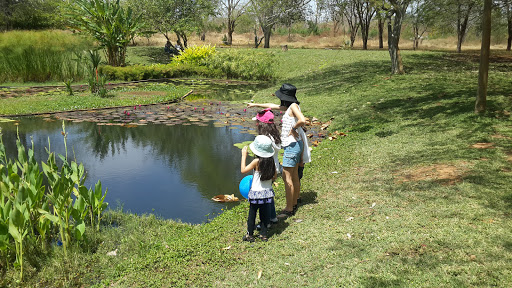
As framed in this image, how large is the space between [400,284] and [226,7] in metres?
48.2

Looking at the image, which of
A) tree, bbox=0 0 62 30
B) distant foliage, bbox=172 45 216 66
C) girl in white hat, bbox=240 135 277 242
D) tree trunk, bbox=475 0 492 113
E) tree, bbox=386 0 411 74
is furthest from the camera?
tree, bbox=0 0 62 30

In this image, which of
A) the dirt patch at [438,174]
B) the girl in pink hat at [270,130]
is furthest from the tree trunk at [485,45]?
the girl in pink hat at [270,130]

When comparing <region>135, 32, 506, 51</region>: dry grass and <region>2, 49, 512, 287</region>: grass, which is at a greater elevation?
<region>135, 32, 506, 51</region>: dry grass

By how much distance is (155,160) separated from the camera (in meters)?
9.14

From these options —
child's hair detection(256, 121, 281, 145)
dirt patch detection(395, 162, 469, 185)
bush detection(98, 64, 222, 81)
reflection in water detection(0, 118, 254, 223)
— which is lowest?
reflection in water detection(0, 118, 254, 223)

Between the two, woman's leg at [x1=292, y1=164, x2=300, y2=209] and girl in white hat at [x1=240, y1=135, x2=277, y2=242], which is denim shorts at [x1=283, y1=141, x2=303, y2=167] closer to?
woman's leg at [x1=292, y1=164, x2=300, y2=209]

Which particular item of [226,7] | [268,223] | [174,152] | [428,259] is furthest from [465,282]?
[226,7]

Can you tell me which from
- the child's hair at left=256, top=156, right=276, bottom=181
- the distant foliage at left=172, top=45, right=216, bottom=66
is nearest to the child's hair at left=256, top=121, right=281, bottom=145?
the child's hair at left=256, top=156, right=276, bottom=181

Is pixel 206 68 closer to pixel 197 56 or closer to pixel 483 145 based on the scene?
pixel 197 56

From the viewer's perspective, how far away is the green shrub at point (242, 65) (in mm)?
23875

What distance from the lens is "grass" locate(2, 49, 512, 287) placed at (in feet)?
12.8

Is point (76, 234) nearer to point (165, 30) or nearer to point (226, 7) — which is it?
point (165, 30)

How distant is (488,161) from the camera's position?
21.1ft

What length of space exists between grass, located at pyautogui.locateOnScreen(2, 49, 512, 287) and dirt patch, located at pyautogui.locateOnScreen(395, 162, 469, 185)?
2 centimetres
